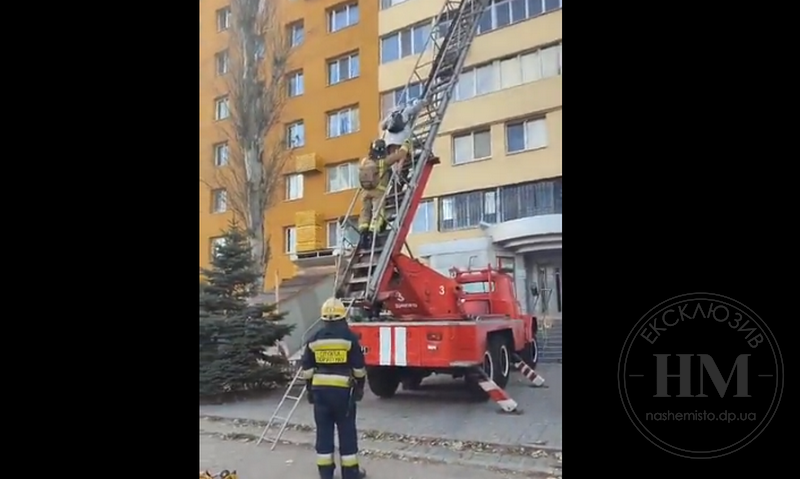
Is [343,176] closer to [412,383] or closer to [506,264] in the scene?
[506,264]

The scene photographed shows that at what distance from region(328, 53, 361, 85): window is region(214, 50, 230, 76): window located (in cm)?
46

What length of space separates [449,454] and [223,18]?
80.7 inches

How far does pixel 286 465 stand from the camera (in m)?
3.04

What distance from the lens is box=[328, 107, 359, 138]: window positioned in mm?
3135

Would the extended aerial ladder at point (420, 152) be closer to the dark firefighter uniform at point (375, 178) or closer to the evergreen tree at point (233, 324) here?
the dark firefighter uniform at point (375, 178)

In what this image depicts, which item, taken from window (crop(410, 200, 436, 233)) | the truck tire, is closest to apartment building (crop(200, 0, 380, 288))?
window (crop(410, 200, 436, 233))

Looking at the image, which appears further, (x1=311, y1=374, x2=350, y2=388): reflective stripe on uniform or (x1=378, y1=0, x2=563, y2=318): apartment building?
(x1=311, y1=374, x2=350, y2=388): reflective stripe on uniform

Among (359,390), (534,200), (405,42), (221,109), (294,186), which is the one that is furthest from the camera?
(221,109)

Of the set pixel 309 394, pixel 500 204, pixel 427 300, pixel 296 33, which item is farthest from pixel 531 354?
pixel 296 33

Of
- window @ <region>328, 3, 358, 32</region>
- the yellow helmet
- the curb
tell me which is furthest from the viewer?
window @ <region>328, 3, 358, 32</region>

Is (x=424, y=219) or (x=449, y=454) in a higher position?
(x=424, y=219)

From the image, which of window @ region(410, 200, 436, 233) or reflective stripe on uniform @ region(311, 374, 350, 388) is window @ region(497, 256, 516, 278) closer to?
window @ region(410, 200, 436, 233)
